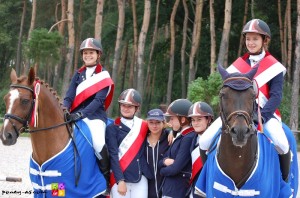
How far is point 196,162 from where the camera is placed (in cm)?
638

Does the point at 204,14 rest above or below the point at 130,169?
above

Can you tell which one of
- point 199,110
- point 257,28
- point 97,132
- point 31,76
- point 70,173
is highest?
point 257,28

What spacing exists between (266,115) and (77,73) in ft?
9.63

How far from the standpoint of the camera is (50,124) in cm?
637

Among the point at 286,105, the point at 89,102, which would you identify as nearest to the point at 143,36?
the point at 286,105

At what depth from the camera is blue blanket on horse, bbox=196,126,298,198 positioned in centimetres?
515

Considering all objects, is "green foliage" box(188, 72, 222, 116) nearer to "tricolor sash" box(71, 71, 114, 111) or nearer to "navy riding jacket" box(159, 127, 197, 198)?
"tricolor sash" box(71, 71, 114, 111)

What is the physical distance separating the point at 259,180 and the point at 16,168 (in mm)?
11250

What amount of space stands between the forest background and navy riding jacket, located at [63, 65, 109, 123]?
13.0m

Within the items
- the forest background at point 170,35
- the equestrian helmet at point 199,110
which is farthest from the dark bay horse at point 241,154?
the forest background at point 170,35

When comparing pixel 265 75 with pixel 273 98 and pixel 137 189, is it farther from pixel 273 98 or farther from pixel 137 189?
pixel 137 189

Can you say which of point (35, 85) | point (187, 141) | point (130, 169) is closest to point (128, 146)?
point (130, 169)

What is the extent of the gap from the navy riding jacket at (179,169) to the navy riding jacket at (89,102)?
1136 mm

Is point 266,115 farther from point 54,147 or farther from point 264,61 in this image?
point 54,147
